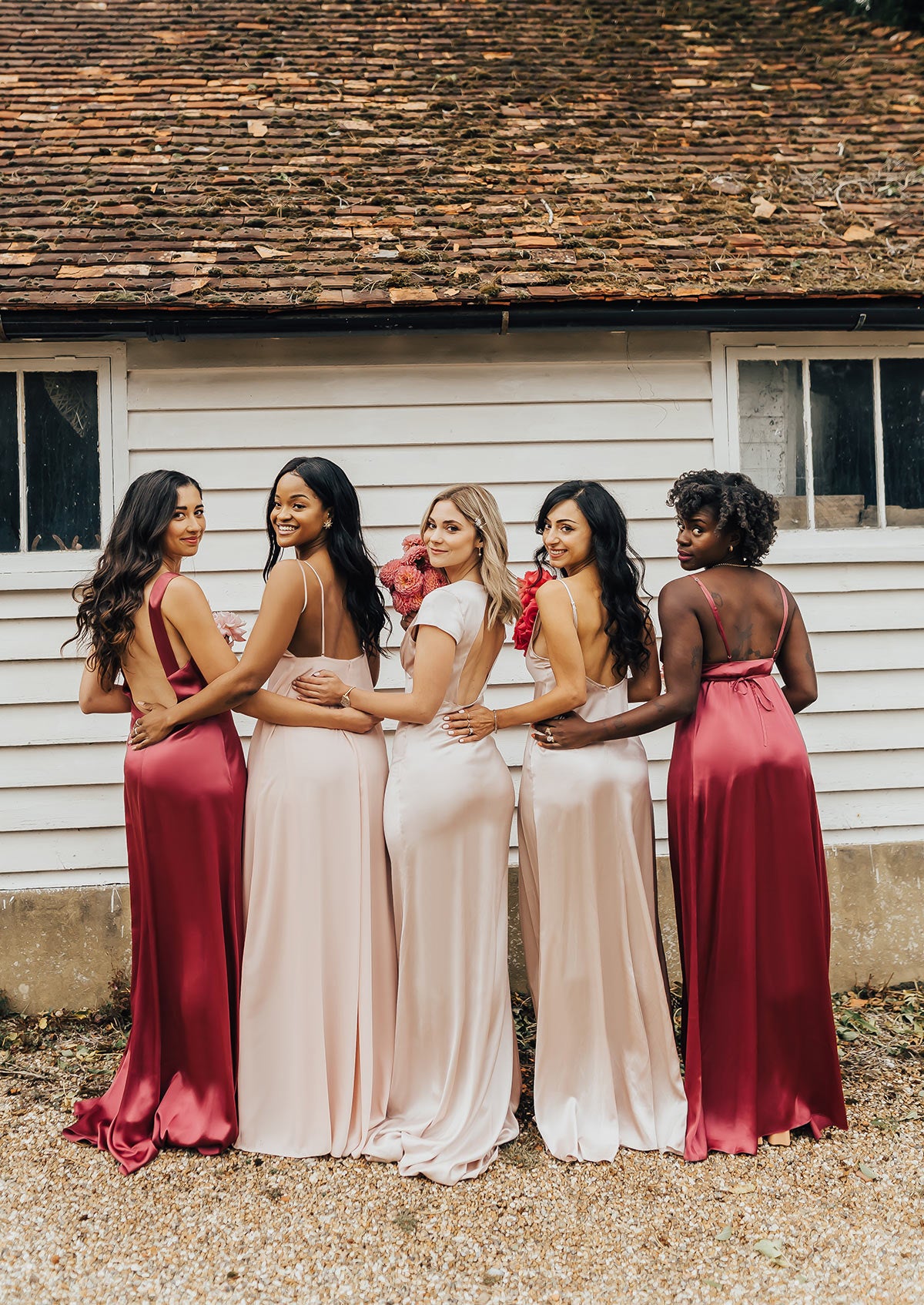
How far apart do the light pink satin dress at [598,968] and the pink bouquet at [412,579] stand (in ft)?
2.39

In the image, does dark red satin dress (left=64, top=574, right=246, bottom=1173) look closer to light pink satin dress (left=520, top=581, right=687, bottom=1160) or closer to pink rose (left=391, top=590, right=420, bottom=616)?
pink rose (left=391, top=590, right=420, bottom=616)

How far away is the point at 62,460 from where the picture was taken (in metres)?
5.31

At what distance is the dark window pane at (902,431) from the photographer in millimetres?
5648

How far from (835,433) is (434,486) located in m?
2.34

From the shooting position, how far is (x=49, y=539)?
5.32 m

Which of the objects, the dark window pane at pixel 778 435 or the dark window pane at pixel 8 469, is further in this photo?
the dark window pane at pixel 778 435

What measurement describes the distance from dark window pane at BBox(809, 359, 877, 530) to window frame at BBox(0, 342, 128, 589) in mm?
3889

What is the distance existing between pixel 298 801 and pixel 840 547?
3.53 m

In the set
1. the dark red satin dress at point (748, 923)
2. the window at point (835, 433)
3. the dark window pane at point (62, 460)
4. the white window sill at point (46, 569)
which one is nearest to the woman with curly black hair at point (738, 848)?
the dark red satin dress at point (748, 923)

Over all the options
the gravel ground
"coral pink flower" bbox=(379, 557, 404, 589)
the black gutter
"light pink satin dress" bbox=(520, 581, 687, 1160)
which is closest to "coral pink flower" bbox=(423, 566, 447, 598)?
"coral pink flower" bbox=(379, 557, 404, 589)

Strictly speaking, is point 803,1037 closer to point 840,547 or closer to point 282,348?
point 840,547

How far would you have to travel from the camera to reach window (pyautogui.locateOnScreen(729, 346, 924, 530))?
221 inches

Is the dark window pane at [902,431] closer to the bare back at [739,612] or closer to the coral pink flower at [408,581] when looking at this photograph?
the bare back at [739,612]

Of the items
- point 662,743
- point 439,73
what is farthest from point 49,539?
point 439,73
